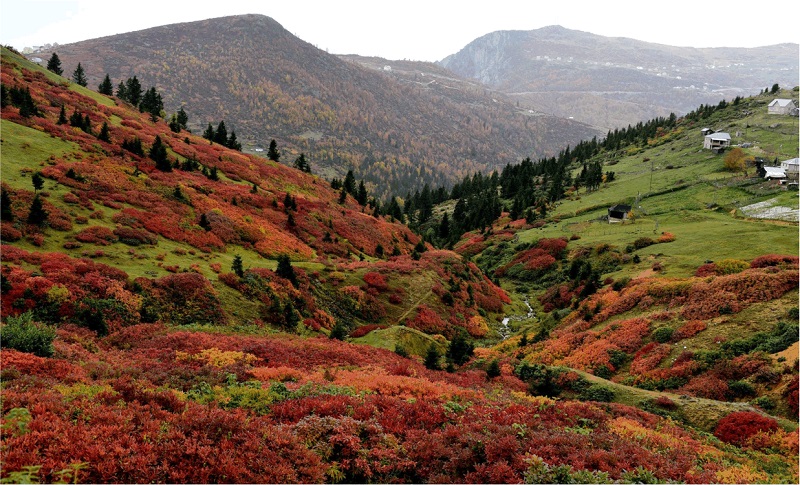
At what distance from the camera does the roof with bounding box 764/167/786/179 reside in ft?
251

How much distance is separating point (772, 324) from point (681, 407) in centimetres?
1193

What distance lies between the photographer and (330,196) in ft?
268

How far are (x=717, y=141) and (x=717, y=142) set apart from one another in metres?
0.33

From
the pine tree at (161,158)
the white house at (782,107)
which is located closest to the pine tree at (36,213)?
the pine tree at (161,158)

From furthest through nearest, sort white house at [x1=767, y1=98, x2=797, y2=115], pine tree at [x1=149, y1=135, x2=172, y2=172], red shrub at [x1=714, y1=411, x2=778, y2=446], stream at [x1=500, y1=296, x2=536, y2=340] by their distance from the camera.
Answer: white house at [x1=767, y1=98, x2=797, y2=115] → pine tree at [x1=149, y1=135, x2=172, y2=172] → stream at [x1=500, y1=296, x2=536, y2=340] → red shrub at [x1=714, y1=411, x2=778, y2=446]

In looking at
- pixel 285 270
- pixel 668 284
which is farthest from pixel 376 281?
pixel 668 284

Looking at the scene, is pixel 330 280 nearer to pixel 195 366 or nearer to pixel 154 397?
pixel 195 366

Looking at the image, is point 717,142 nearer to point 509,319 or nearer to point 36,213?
point 509,319

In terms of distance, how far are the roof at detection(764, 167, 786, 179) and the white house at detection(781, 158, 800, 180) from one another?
Answer: 72 centimetres

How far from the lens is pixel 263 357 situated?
21.6m

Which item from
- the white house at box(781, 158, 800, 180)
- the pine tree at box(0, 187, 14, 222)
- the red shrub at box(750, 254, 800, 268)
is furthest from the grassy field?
the pine tree at box(0, 187, 14, 222)

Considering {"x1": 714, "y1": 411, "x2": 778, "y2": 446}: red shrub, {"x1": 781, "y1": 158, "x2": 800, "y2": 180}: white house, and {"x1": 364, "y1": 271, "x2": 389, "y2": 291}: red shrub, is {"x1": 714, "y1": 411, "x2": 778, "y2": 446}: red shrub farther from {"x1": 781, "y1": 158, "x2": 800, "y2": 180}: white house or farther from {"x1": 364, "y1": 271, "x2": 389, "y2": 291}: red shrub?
{"x1": 781, "y1": 158, "x2": 800, "y2": 180}: white house

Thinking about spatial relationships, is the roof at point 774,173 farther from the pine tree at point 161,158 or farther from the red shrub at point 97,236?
the red shrub at point 97,236

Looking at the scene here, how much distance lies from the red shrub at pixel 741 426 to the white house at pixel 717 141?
4619 inches
